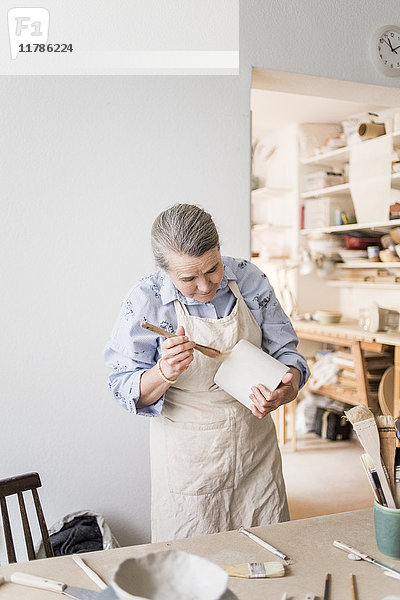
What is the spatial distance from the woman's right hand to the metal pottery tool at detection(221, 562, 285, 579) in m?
0.56

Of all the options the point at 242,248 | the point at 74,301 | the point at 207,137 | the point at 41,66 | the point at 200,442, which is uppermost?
the point at 41,66

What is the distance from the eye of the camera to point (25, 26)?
227 cm

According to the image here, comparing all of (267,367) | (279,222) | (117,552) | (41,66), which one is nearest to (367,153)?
(279,222)

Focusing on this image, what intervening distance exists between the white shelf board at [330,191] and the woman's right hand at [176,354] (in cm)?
357

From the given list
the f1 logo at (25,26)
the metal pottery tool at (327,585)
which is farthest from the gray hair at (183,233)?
the f1 logo at (25,26)

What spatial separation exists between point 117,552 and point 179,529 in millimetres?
554

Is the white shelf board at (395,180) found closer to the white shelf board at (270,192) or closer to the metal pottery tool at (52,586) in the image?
the white shelf board at (270,192)

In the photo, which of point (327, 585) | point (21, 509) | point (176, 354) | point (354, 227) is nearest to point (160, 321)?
point (176, 354)

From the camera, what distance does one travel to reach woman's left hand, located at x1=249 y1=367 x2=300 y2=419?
5.62 ft

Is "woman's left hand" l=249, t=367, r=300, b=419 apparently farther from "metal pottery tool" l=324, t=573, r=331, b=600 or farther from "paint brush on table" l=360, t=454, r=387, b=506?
"metal pottery tool" l=324, t=573, r=331, b=600

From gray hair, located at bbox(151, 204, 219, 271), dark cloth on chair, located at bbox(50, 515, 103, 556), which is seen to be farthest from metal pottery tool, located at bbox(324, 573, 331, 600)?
dark cloth on chair, located at bbox(50, 515, 103, 556)

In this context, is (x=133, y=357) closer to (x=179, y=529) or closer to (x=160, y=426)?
(x=160, y=426)

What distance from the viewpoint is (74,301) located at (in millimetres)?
2398

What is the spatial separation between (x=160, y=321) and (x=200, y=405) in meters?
0.29
